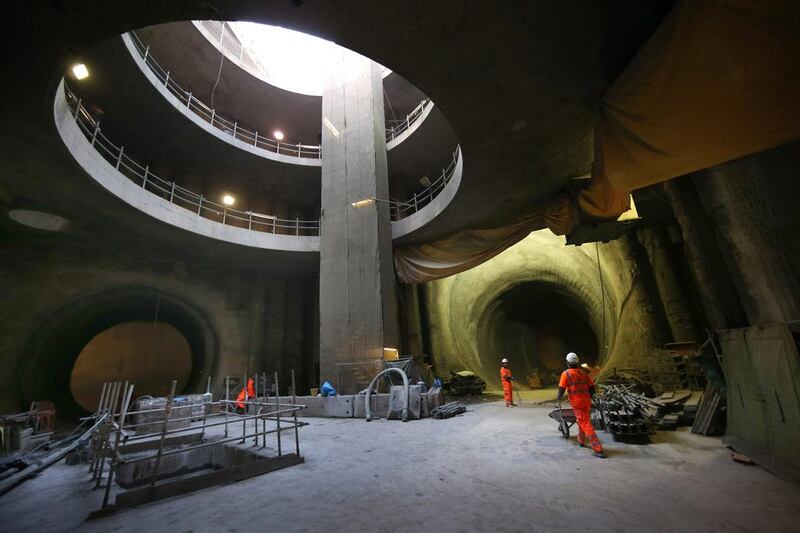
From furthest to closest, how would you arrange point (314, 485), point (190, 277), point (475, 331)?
point (475, 331) < point (190, 277) < point (314, 485)

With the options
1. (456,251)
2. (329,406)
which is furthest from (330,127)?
(329,406)

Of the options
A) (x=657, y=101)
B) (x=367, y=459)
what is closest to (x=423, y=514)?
(x=367, y=459)

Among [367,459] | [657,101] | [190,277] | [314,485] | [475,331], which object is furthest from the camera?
[475,331]

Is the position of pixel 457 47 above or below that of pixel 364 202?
below

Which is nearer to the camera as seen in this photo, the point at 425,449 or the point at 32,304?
the point at 425,449

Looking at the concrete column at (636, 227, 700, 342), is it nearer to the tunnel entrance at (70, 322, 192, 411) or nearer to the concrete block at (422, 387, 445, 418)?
the concrete block at (422, 387, 445, 418)

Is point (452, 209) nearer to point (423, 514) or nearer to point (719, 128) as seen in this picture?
point (719, 128)

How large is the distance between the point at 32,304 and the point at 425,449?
36.3 feet

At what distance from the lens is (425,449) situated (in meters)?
4.48

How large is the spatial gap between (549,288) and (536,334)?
4.03m

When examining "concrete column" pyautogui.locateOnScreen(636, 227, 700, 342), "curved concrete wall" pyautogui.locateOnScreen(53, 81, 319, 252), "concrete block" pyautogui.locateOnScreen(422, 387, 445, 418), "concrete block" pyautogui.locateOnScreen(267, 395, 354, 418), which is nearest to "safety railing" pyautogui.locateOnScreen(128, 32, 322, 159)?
"curved concrete wall" pyautogui.locateOnScreen(53, 81, 319, 252)

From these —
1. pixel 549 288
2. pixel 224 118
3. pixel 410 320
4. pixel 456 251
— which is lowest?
pixel 410 320

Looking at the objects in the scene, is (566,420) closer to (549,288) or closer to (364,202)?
(364,202)

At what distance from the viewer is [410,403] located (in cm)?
713
